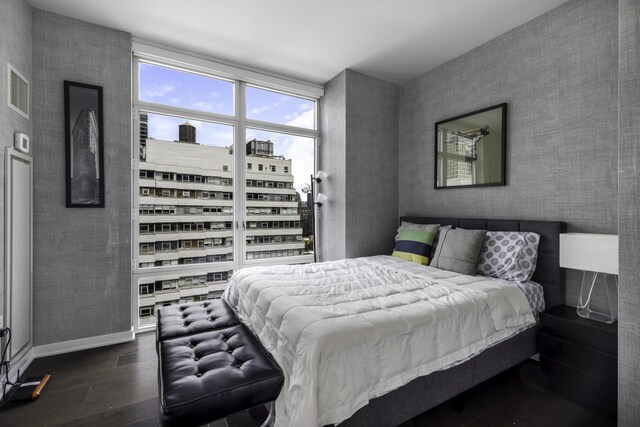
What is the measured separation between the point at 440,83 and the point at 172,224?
348 cm

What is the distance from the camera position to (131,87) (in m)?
2.93

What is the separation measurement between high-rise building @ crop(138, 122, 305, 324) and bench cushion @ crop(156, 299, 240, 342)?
1.19 meters

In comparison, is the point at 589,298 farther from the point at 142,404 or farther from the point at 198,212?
the point at 198,212

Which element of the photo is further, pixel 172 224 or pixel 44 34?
pixel 172 224

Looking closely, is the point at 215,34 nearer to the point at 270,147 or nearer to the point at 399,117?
the point at 270,147

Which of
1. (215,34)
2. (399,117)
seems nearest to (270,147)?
(215,34)

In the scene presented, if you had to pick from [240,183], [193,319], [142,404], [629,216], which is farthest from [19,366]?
[629,216]

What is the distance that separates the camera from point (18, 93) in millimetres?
2270

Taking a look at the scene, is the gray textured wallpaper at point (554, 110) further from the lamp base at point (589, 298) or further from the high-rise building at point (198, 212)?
the high-rise building at point (198, 212)

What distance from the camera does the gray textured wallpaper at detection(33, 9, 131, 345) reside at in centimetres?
254

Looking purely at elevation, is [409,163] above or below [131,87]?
→ below

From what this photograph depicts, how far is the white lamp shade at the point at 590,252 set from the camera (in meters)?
1.88

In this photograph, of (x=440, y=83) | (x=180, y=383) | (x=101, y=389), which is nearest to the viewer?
(x=180, y=383)

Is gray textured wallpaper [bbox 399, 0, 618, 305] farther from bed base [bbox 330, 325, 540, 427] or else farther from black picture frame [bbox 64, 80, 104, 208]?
black picture frame [bbox 64, 80, 104, 208]
